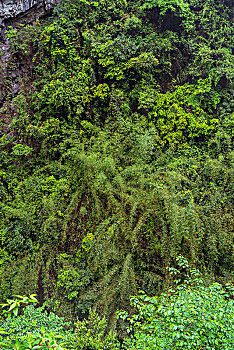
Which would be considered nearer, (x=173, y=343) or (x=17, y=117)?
(x=173, y=343)

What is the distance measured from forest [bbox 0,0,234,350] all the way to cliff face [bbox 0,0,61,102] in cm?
10

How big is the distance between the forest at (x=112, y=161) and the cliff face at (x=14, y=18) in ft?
0.32

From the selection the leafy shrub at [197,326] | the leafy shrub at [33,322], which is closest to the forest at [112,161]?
the leafy shrub at [33,322]

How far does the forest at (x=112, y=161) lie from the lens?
9.41 feet

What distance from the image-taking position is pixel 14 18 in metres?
4.43

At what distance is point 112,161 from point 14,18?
12.3 ft

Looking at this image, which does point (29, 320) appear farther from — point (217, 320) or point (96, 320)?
point (217, 320)

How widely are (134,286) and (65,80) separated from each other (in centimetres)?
384

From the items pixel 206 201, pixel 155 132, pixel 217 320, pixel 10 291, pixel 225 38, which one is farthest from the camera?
pixel 225 38

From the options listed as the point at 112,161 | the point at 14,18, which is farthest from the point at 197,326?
the point at 14,18

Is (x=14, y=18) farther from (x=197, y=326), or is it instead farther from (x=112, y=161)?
(x=197, y=326)

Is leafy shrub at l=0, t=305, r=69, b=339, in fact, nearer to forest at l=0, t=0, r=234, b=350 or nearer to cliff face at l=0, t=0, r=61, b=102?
forest at l=0, t=0, r=234, b=350

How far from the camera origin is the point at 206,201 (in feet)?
11.1

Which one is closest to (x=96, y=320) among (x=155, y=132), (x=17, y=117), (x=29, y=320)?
(x=29, y=320)
